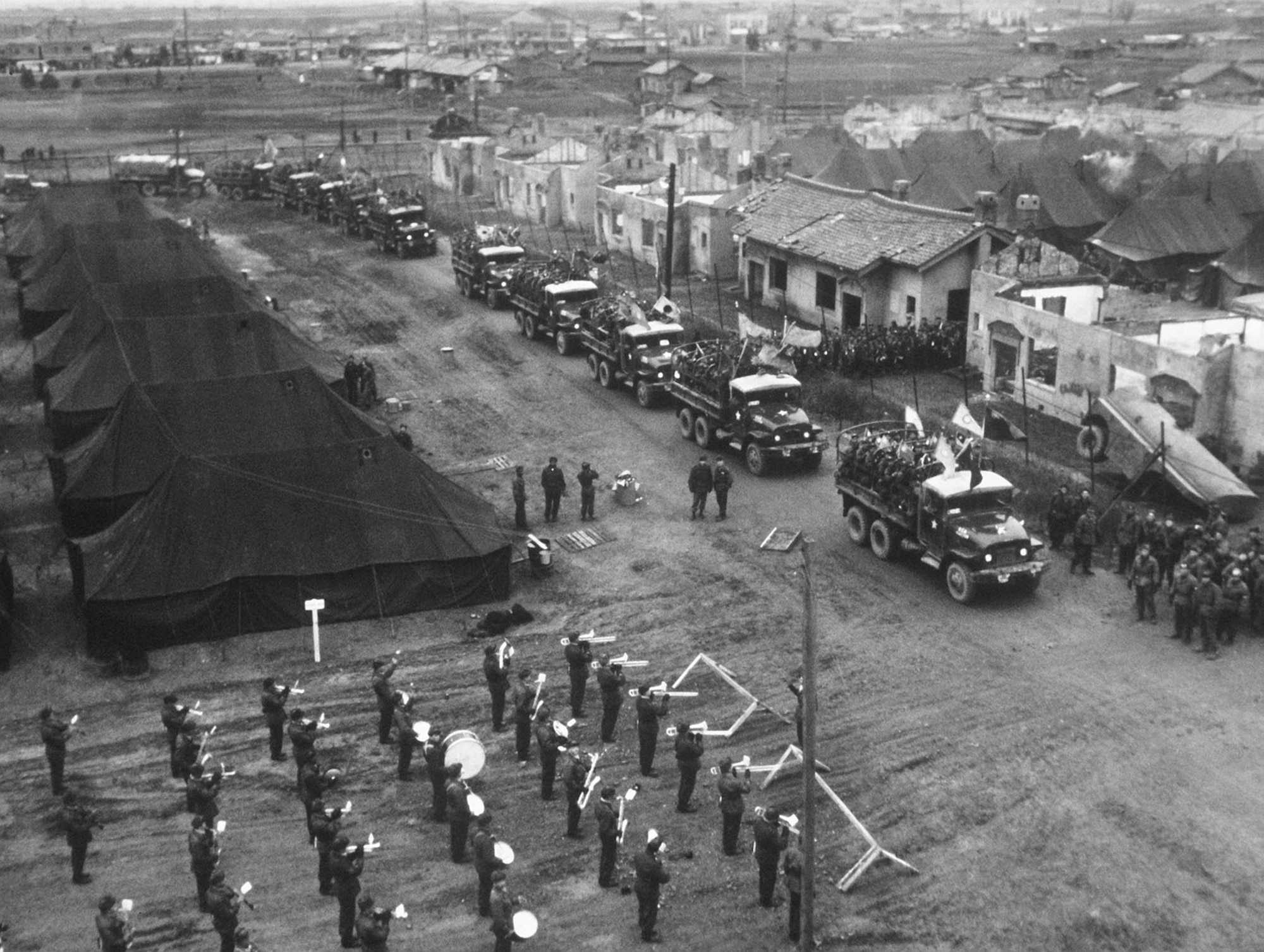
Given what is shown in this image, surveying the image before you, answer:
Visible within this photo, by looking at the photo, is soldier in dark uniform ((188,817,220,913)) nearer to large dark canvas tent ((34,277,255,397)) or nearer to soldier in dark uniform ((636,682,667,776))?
soldier in dark uniform ((636,682,667,776))

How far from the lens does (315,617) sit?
2153cm

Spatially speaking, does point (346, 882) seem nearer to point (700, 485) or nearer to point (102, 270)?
point (700, 485)

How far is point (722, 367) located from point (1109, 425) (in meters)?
7.43

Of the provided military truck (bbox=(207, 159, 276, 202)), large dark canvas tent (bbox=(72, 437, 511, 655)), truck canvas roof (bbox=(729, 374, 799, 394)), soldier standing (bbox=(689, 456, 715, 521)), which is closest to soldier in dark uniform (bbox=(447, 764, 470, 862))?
large dark canvas tent (bbox=(72, 437, 511, 655))

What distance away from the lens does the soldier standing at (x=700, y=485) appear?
2664cm

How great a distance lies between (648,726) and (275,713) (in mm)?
4526

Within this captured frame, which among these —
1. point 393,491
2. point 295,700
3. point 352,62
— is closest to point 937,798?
point 295,700

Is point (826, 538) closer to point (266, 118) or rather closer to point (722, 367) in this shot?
point (722, 367)

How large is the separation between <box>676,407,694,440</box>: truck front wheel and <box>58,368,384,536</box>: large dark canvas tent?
697cm

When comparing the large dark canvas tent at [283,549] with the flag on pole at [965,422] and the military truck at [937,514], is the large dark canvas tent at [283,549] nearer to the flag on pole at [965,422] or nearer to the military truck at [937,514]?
the military truck at [937,514]

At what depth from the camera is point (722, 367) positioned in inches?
1193

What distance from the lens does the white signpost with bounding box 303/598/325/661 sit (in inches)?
845

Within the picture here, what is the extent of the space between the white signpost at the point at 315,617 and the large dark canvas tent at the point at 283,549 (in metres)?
0.29

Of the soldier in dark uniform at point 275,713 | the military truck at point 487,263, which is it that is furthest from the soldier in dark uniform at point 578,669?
the military truck at point 487,263
